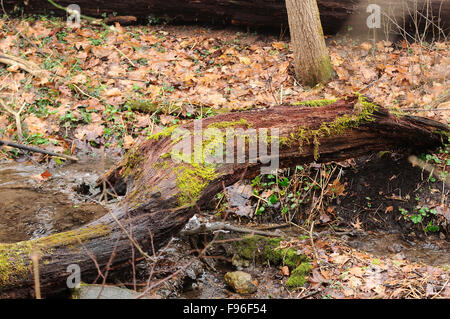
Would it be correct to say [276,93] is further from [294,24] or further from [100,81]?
[100,81]

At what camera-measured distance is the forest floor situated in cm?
419

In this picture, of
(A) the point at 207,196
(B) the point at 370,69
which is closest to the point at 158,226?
(A) the point at 207,196

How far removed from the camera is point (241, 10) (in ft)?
27.1

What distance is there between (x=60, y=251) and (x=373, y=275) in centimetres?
269

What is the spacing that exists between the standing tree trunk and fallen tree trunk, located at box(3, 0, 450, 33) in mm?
1302

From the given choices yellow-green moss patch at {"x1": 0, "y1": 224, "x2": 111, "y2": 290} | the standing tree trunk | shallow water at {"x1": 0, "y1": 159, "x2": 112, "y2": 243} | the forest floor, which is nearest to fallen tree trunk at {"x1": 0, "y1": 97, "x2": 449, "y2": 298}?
yellow-green moss patch at {"x1": 0, "y1": 224, "x2": 111, "y2": 290}

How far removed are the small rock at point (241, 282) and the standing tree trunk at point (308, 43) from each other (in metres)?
3.86

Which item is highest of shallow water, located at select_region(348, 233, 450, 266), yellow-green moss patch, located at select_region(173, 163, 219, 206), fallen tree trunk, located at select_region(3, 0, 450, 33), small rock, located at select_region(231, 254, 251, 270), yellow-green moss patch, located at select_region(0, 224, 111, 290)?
fallen tree trunk, located at select_region(3, 0, 450, 33)

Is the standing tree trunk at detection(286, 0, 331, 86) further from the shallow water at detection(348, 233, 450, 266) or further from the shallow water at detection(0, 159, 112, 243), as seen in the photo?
the shallow water at detection(0, 159, 112, 243)

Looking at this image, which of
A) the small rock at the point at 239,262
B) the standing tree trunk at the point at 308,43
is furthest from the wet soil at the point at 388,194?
the standing tree trunk at the point at 308,43

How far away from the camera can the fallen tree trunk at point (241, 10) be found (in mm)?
7703

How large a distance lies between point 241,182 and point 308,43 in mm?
2782

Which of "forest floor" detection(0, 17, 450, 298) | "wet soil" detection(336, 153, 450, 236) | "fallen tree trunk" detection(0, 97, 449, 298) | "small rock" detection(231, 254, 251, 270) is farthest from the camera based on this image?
"wet soil" detection(336, 153, 450, 236)

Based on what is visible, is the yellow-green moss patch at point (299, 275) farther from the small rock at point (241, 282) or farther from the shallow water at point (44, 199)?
the shallow water at point (44, 199)
